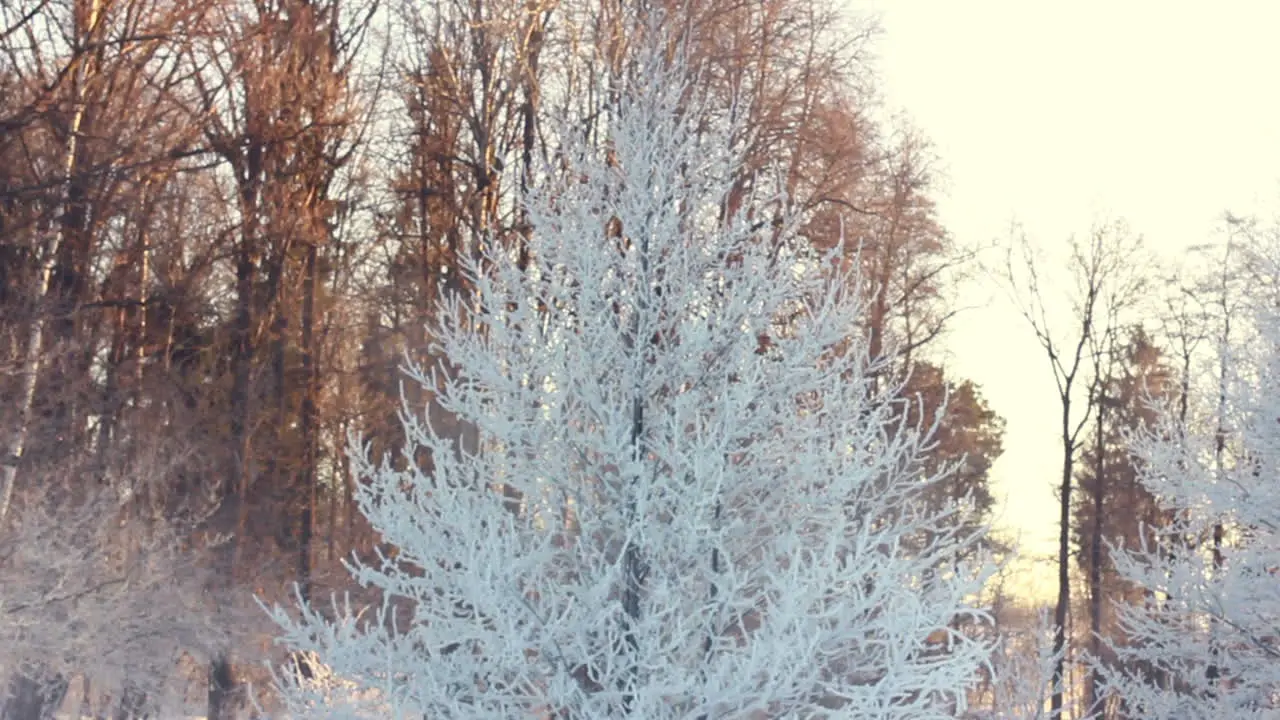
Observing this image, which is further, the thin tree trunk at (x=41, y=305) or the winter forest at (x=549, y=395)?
the thin tree trunk at (x=41, y=305)

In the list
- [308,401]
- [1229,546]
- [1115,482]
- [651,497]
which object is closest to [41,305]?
[308,401]

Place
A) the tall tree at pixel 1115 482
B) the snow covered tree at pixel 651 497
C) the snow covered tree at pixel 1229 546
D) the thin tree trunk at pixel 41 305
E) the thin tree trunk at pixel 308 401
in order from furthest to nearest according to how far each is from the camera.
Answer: the tall tree at pixel 1115 482
the thin tree trunk at pixel 308 401
the snow covered tree at pixel 1229 546
the thin tree trunk at pixel 41 305
the snow covered tree at pixel 651 497

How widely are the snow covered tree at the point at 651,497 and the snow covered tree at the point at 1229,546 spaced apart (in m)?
8.21

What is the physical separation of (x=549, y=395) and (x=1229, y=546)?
429 inches

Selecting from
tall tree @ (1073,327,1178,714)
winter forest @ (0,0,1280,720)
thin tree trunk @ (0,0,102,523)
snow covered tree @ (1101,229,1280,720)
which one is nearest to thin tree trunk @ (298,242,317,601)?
winter forest @ (0,0,1280,720)

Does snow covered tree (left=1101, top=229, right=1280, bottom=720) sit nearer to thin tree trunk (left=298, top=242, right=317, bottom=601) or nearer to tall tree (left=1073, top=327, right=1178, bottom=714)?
Answer: thin tree trunk (left=298, top=242, right=317, bottom=601)

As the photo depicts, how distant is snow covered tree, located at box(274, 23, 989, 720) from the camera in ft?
22.9

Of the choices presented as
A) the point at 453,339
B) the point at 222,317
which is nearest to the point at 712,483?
the point at 453,339

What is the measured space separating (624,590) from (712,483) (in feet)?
2.52

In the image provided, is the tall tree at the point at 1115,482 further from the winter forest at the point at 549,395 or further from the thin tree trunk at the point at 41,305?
the thin tree trunk at the point at 41,305

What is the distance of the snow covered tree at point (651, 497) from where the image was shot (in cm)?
699

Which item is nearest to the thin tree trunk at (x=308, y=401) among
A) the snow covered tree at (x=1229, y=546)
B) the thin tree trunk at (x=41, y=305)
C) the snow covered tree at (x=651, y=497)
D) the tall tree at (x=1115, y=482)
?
the thin tree trunk at (x=41, y=305)

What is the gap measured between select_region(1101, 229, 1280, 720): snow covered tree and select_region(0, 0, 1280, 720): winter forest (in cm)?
7

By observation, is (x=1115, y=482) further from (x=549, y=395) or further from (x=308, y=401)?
(x=549, y=395)
